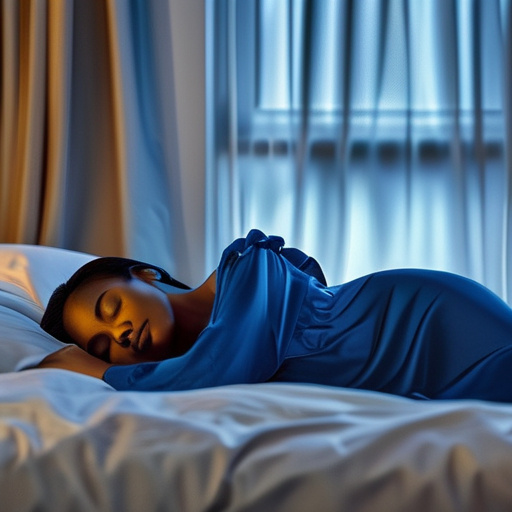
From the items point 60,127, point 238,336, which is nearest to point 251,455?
point 238,336

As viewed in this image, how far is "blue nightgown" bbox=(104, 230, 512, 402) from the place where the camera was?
126 cm

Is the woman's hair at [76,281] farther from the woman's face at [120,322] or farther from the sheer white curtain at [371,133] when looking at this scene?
the sheer white curtain at [371,133]

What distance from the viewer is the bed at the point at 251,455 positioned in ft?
2.85

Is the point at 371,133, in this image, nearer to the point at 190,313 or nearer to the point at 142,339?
the point at 190,313

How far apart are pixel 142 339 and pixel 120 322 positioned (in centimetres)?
5

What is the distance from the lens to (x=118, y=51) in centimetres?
259

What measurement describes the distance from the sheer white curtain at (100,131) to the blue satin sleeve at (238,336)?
1270 mm

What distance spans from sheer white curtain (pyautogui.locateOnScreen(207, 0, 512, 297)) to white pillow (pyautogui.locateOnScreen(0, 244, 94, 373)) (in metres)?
0.86

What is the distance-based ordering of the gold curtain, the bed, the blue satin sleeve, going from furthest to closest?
1. the gold curtain
2. the blue satin sleeve
3. the bed

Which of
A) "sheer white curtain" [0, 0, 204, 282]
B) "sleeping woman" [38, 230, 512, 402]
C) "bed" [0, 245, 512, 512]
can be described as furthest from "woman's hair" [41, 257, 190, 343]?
"sheer white curtain" [0, 0, 204, 282]

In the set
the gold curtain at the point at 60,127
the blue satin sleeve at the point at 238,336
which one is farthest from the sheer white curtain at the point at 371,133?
the blue satin sleeve at the point at 238,336

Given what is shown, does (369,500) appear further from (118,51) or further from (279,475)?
(118,51)

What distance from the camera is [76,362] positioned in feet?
4.48

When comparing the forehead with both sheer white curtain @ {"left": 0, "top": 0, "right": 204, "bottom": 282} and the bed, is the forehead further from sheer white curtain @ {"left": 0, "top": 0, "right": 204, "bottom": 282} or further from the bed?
sheer white curtain @ {"left": 0, "top": 0, "right": 204, "bottom": 282}
